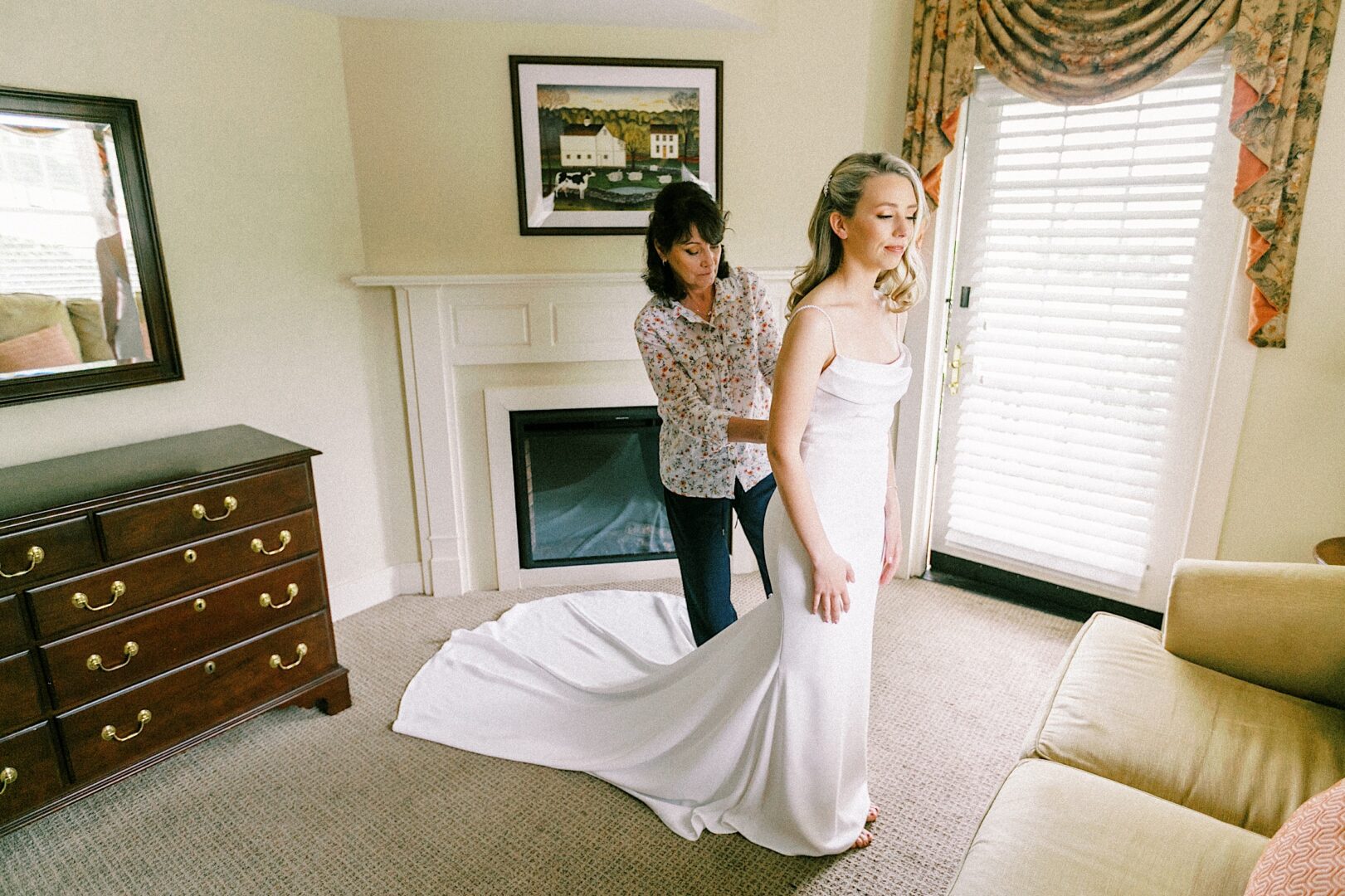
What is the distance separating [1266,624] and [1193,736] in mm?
364

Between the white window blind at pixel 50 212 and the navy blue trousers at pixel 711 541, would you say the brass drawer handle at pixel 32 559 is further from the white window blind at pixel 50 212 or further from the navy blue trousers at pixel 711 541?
the navy blue trousers at pixel 711 541

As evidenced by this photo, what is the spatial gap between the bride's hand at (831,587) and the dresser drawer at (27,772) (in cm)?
187

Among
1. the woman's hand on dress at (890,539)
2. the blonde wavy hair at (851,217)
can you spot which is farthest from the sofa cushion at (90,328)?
the woman's hand on dress at (890,539)

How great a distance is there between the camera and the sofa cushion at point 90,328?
222 cm

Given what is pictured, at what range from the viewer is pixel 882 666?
2666mm

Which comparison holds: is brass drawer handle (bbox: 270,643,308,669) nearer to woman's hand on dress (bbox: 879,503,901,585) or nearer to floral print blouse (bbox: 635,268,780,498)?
floral print blouse (bbox: 635,268,780,498)

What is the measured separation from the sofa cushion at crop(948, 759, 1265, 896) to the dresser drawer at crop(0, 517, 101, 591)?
2023mm

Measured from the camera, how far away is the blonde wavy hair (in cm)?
154

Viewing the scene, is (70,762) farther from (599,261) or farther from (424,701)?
(599,261)

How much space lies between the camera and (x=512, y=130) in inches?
113

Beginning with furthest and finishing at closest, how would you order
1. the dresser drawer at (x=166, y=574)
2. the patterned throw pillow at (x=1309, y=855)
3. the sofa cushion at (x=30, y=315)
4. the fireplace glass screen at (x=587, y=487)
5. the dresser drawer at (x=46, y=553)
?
the fireplace glass screen at (x=587, y=487)
the sofa cushion at (x=30, y=315)
the dresser drawer at (x=166, y=574)
the dresser drawer at (x=46, y=553)
the patterned throw pillow at (x=1309, y=855)

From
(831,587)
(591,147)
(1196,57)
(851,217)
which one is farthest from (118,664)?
(1196,57)

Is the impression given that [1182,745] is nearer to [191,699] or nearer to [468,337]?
[191,699]

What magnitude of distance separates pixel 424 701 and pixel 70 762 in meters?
0.89
